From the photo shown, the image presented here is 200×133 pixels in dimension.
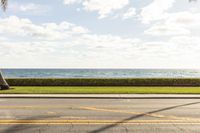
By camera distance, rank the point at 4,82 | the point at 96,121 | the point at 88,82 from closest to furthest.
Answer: the point at 96,121
the point at 4,82
the point at 88,82

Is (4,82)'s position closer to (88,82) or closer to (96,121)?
(88,82)

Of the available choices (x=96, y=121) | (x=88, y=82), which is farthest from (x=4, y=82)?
(x=96, y=121)

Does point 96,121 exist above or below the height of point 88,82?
above

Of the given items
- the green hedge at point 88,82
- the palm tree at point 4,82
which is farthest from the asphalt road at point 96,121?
the green hedge at point 88,82

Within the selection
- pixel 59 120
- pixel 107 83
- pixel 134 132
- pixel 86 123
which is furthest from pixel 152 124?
pixel 107 83

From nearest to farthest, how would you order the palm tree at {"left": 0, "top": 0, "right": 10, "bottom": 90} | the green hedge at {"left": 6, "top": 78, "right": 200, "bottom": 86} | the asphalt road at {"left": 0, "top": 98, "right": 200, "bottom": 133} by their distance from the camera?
the asphalt road at {"left": 0, "top": 98, "right": 200, "bottom": 133}
the palm tree at {"left": 0, "top": 0, "right": 10, "bottom": 90}
the green hedge at {"left": 6, "top": 78, "right": 200, "bottom": 86}

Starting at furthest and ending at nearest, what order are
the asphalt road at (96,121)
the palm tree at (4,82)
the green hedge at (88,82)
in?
1. the green hedge at (88,82)
2. the palm tree at (4,82)
3. the asphalt road at (96,121)

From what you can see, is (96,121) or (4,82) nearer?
(96,121)

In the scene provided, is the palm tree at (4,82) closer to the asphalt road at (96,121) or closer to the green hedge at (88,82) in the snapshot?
the green hedge at (88,82)

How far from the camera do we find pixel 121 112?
47.2 ft

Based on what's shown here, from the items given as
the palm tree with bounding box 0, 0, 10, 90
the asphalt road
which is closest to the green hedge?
the palm tree with bounding box 0, 0, 10, 90

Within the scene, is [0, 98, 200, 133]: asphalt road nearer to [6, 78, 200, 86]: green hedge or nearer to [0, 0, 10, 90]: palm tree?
[0, 0, 10, 90]: palm tree

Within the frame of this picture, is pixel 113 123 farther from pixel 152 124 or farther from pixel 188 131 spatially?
pixel 188 131

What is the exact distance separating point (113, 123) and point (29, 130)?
306 cm
